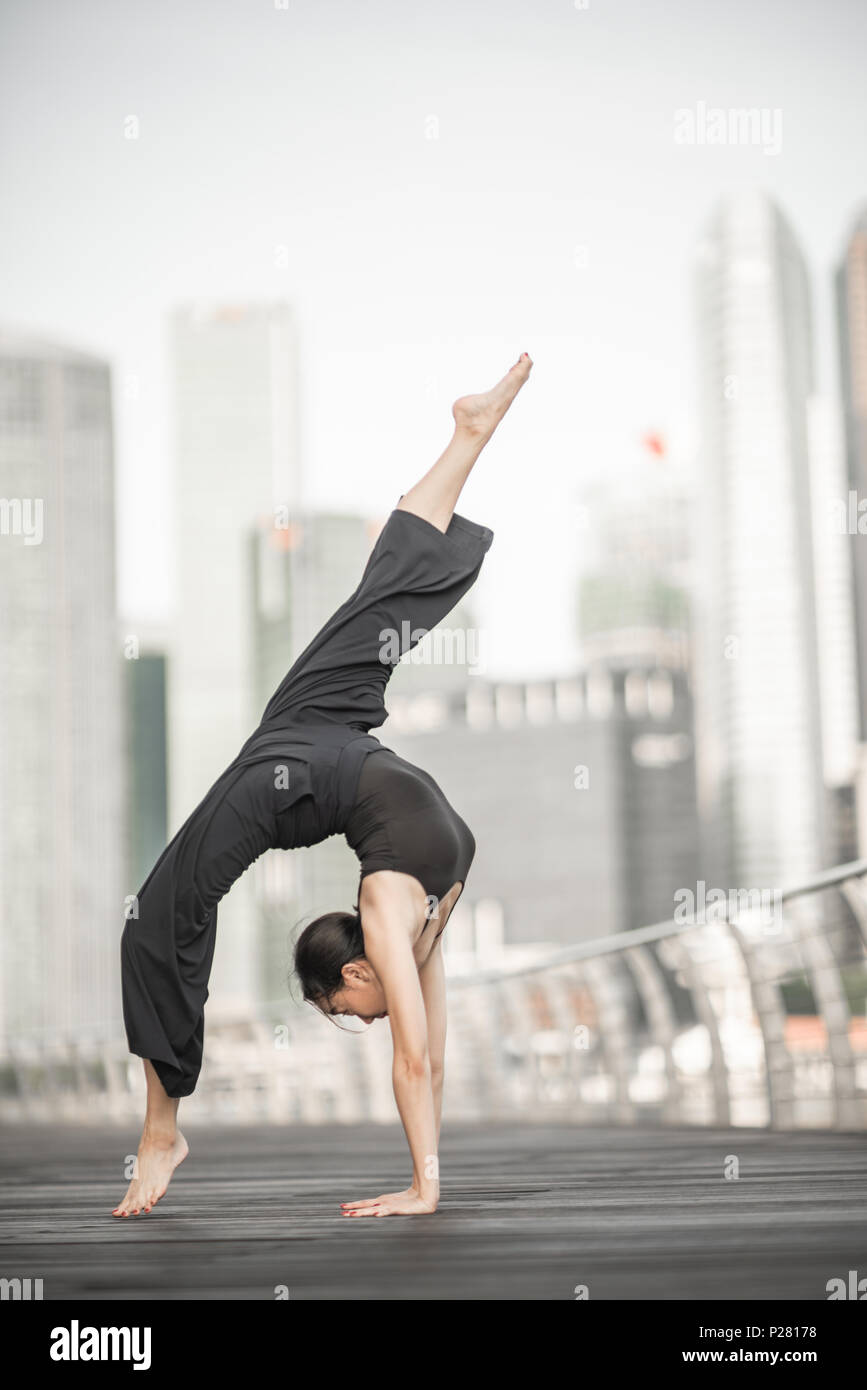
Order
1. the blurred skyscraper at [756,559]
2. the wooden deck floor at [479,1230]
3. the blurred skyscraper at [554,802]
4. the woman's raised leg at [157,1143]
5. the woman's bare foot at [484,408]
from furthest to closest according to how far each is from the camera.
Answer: the blurred skyscraper at [756,559], the blurred skyscraper at [554,802], the woman's bare foot at [484,408], the woman's raised leg at [157,1143], the wooden deck floor at [479,1230]

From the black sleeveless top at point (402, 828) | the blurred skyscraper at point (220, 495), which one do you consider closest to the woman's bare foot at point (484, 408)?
the black sleeveless top at point (402, 828)

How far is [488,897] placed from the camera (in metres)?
92.2

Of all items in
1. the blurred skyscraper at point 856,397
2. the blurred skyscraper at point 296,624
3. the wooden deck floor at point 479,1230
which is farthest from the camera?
the blurred skyscraper at point 856,397

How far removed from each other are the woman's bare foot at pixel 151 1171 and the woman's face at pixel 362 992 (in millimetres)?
496

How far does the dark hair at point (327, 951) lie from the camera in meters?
3.42

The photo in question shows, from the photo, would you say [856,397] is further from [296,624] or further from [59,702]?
[59,702]

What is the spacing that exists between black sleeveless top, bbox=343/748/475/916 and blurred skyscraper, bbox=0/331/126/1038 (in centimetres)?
8681

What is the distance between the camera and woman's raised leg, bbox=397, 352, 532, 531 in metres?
3.79

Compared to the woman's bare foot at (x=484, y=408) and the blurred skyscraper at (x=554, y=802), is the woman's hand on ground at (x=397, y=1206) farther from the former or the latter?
the blurred skyscraper at (x=554, y=802)

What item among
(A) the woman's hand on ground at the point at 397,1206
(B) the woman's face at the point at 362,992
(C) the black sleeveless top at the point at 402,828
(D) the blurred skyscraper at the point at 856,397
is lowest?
(A) the woman's hand on ground at the point at 397,1206

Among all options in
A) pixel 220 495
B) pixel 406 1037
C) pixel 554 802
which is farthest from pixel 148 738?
pixel 406 1037

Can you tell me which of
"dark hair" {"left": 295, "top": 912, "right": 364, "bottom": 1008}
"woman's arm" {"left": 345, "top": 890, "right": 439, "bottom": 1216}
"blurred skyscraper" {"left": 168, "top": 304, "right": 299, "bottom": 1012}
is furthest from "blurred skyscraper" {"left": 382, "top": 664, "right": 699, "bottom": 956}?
"woman's arm" {"left": 345, "top": 890, "right": 439, "bottom": 1216}

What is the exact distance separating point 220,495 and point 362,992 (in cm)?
14554
